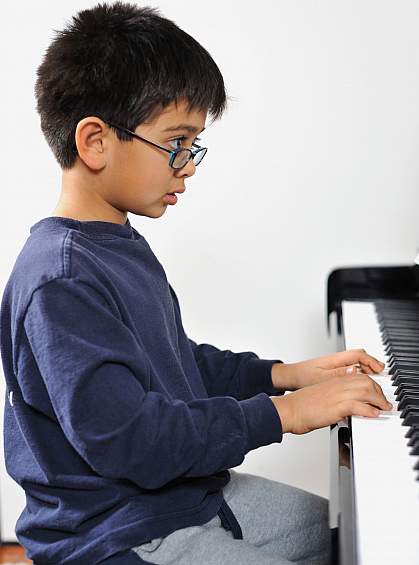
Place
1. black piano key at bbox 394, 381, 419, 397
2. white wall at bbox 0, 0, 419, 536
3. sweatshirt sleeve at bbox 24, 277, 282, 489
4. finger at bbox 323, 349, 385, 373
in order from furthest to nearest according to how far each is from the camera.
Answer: white wall at bbox 0, 0, 419, 536 → finger at bbox 323, 349, 385, 373 → black piano key at bbox 394, 381, 419, 397 → sweatshirt sleeve at bbox 24, 277, 282, 489

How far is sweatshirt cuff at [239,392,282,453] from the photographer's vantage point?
1064 mm

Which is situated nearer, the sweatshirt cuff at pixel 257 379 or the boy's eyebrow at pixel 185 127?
the boy's eyebrow at pixel 185 127

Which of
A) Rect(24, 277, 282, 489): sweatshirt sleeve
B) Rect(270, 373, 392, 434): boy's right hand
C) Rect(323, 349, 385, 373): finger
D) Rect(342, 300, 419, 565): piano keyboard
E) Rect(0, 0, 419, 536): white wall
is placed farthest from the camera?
Rect(0, 0, 419, 536): white wall

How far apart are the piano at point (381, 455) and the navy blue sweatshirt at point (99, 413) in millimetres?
118

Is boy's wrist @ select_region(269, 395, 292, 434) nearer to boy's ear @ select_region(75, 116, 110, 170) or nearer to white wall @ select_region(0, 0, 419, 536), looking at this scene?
boy's ear @ select_region(75, 116, 110, 170)

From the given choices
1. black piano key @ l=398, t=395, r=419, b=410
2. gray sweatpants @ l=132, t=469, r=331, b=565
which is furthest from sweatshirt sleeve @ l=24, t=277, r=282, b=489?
black piano key @ l=398, t=395, r=419, b=410

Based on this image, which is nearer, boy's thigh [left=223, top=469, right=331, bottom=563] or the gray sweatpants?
the gray sweatpants

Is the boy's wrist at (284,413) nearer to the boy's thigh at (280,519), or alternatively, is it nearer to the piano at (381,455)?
the piano at (381,455)

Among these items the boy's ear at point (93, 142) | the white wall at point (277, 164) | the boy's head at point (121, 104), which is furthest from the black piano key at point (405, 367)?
the white wall at point (277, 164)

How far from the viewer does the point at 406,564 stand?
0.72 meters

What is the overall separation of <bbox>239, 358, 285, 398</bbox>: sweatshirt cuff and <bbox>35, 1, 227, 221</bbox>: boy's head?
0.34 metres

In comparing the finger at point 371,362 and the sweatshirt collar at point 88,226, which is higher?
the sweatshirt collar at point 88,226

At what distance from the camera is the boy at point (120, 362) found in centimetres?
99

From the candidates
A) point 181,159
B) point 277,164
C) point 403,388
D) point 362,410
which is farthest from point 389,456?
point 277,164
